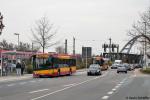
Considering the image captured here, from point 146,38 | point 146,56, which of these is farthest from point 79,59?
point 146,38

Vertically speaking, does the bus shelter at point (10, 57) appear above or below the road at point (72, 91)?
above

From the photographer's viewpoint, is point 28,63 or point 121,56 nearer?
point 28,63

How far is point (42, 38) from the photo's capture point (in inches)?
2613

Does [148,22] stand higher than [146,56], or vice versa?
[148,22]

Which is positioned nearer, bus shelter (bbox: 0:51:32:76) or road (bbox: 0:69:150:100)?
road (bbox: 0:69:150:100)

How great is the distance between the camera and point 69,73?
56.9m

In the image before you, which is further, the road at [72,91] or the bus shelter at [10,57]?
the bus shelter at [10,57]

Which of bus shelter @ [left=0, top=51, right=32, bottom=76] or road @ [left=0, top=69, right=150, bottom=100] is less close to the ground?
bus shelter @ [left=0, top=51, right=32, bottom=76]

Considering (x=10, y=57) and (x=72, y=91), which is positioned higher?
(x=10, y=57)

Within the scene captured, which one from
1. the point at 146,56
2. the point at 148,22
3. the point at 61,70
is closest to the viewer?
the point at 61,70

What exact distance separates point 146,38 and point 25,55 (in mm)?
22292

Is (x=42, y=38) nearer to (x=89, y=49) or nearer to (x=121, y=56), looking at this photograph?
(x=89, y=49)

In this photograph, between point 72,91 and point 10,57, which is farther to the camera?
point 10,57

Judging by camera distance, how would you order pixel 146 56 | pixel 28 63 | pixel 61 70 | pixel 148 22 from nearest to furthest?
pixel 61 70, pixel 28 63, pixel 148 22, pixel 146 56
